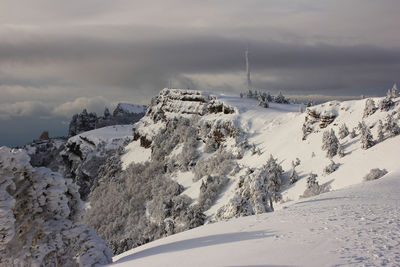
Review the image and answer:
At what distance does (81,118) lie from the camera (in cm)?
18362

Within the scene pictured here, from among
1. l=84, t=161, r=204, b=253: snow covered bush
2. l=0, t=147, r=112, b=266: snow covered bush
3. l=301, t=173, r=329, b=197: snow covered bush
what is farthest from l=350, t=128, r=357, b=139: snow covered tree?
l=0, t=147, r=112, b=266: snow covered bush

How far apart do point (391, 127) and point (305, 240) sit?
41.9 metres

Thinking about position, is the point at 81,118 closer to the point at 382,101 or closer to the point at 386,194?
the point at 382,101

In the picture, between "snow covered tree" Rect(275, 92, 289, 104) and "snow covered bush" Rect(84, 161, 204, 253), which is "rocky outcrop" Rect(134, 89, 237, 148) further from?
"snow covered tree" Rect(275, 92, 289, 104)

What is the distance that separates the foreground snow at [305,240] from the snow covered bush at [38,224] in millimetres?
5518

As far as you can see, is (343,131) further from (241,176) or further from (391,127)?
(241,176)

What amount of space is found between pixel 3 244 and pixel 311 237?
620 inches

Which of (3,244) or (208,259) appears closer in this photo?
(208,259)

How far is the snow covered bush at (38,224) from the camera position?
56.5 feet

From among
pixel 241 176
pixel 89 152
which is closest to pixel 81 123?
pixel 89 152

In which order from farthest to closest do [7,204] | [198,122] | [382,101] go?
[198,122] → [382,101] → [7,204]

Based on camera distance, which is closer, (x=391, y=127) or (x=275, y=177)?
(x=391, y=127)

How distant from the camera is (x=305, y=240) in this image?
12.7m

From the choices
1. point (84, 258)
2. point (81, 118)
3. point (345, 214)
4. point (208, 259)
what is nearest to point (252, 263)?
point (208, 259)
